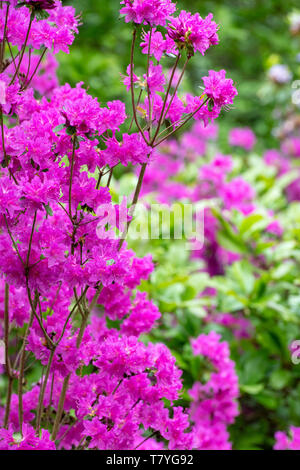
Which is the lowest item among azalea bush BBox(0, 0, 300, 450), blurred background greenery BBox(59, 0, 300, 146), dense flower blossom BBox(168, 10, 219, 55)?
azalea bush BBox(0, 0, 300, 450)

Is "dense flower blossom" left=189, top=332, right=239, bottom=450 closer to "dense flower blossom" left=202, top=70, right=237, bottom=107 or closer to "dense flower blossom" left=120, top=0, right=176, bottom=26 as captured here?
"dense flower blossom" left=202, top=70, right=237, bottom=107

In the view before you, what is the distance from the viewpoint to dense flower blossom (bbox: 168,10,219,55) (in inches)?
40.5

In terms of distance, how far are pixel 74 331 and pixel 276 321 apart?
3.37 feet

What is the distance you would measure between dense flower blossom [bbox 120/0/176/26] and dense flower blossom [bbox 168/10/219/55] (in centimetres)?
2

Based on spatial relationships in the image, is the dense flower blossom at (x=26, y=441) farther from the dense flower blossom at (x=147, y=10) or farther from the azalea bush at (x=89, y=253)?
the dense flower blossom at (x=147, y=10)

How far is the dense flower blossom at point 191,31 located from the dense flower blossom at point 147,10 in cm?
2

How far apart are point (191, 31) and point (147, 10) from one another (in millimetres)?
88

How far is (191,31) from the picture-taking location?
40.5 inches

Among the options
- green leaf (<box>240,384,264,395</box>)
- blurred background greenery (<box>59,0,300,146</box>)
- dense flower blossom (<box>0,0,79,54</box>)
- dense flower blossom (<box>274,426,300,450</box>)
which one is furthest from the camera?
blurred background greenery (<box>59,0,300,146</box>)

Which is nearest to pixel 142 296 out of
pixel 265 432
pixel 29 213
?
pixel 29 213

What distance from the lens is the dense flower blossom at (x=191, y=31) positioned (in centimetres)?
103

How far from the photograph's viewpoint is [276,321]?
203 centimetres

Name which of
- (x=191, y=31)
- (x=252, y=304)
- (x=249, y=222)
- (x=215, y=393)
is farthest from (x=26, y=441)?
(x=249, y=222)

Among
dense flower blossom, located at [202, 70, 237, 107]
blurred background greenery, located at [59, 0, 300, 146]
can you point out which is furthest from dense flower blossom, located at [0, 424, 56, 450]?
blurred background greenery, located at [59, 0, 300, 146]
